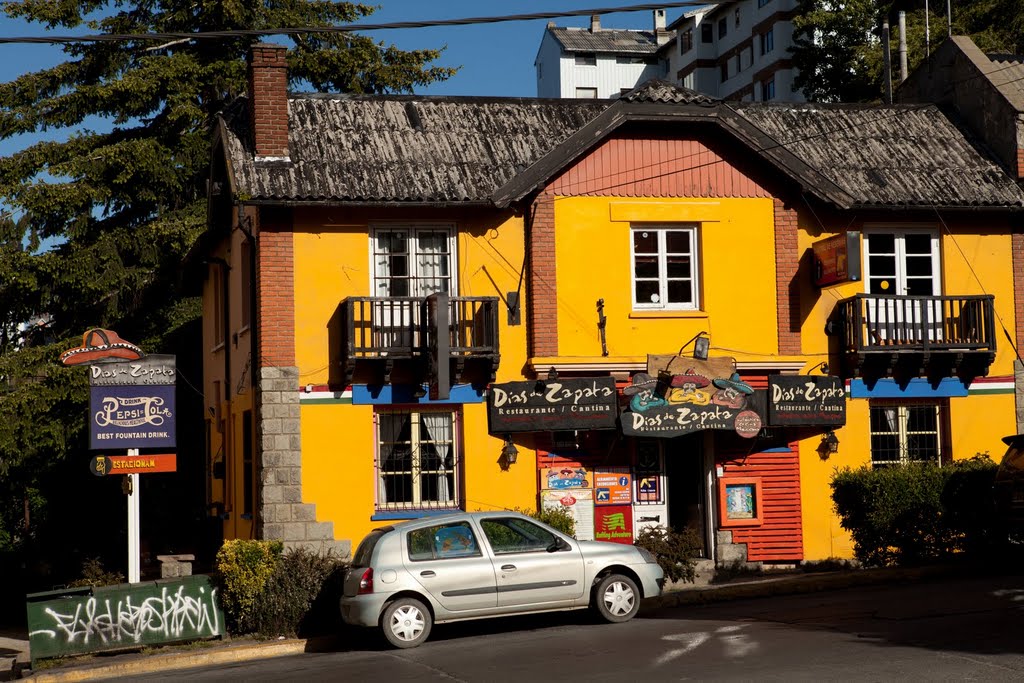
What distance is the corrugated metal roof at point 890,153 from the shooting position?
72.0 feet

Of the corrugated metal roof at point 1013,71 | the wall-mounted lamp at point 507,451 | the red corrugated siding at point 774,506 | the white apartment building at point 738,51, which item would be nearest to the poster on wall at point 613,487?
the wall-mounted lamp at point 507,451

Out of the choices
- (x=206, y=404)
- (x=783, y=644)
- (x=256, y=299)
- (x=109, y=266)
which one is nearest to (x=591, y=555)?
(x=783, y=644)

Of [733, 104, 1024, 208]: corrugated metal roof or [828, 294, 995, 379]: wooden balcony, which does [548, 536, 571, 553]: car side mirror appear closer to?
[828, 294, 995, 379]: wooden balcony

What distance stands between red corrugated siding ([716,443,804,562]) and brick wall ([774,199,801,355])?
188cm

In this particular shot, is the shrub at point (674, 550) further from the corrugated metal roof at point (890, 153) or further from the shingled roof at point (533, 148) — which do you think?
the corrugated metal roof at point (890, 153)

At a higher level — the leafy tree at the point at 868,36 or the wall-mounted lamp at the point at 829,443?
the leafy tree at the point at 868,36

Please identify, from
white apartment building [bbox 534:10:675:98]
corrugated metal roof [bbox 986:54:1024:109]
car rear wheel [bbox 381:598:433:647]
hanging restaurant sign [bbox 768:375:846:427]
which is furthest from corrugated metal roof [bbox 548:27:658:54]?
car rear wheel [bbox 381:598:433:647]

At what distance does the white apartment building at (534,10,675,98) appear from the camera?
73562 millimetres

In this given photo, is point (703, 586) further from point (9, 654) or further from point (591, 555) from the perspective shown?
point (9, 654)

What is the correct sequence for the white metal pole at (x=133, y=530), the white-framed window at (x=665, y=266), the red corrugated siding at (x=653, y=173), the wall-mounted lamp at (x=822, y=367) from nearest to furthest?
the white metal pole at (x=133, y=530) < the red corrugated siding at (x=653, y=173) < the white-framed window at (x=665, y=266) < the wall-mounted lamp at (x=822, y=367)

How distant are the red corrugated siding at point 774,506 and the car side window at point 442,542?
7.41m

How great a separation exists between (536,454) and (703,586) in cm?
345

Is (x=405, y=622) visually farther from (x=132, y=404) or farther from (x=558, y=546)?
(x=132, y=404)

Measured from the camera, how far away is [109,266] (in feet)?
101
